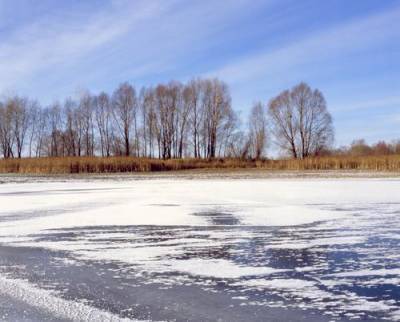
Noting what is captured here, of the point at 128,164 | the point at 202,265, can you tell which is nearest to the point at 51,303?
the point at 202,265

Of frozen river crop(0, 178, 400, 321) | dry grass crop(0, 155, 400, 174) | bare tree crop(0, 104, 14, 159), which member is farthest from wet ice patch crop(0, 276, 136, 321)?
bare tree crop(0, 104, 14, 159)

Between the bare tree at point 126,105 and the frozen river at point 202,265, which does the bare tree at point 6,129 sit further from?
the frozen river at point 202,265

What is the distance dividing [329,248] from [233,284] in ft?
6.29

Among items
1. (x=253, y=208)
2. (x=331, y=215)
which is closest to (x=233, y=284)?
(x=331, y=215)

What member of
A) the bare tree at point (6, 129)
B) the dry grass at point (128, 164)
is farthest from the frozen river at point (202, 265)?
the bare tree at point (6, 129)

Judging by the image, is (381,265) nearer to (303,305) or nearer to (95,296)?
(303,305)

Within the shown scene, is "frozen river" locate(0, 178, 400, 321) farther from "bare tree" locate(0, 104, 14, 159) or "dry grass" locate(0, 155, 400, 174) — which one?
"bare tree" locate(0, 104, 14, 159)

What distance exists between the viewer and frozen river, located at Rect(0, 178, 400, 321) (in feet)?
11.3

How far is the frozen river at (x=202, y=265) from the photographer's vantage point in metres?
3.44

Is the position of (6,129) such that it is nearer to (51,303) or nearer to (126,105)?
(126,105)

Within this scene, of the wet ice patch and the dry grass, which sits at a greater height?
the dry grass

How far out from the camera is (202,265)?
483 centimetres

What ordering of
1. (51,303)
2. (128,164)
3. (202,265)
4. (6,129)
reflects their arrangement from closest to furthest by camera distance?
(51,303), (202,265), (128,164), (6,129)

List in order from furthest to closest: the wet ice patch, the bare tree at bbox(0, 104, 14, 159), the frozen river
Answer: the bare tree at bbox(0, 104, 14, 159) < the frozen river < the wet ice patch
